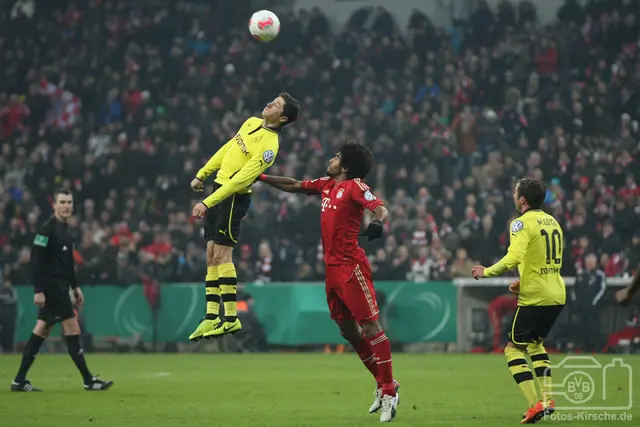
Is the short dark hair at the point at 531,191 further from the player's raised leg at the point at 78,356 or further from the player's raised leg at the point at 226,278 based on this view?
the player's raised leg at the point at 78,356

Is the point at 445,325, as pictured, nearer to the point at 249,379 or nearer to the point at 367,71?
the point at 249,379

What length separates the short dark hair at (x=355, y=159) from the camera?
10281 millimetres

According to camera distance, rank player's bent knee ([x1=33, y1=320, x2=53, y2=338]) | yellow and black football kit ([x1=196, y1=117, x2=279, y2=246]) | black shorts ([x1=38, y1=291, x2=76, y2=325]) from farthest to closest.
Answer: player's bent knee ([x1=33, y1=320, x2=53, y2=338]) → black shorts ([x1=38, y1=291, x2=76, y2=325]) → yellow and black football kit ([x1=196, y1=117, x2=279, y2=246])

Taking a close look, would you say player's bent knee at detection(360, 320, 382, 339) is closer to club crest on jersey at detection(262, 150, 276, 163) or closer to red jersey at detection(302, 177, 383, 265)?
red jersey at detection(302, 177, 383, 265)

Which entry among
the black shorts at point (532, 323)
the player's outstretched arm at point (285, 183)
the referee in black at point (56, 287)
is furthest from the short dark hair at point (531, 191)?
the referee in black at point (56, 287)

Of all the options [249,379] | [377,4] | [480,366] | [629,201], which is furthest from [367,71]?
[249,379]

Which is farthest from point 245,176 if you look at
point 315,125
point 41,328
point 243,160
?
point 315,125

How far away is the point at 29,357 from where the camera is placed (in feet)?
45.4

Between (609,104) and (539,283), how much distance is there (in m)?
17.1

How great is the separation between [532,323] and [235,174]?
321 centimetres

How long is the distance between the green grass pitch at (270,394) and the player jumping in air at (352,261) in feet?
1.88

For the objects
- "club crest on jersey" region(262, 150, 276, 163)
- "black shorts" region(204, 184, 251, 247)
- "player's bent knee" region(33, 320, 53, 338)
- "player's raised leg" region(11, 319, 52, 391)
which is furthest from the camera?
"player's bent knee" region(33, 320, 53, 338)

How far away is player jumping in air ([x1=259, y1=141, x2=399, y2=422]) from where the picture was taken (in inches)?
400

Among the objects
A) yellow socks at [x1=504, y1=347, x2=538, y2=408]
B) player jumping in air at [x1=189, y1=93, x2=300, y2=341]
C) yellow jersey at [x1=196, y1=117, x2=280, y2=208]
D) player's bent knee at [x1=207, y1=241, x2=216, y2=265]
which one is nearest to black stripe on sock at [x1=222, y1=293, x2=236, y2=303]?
player jumping in air at [x1=189, y1=93, x2=300, y2=341]
